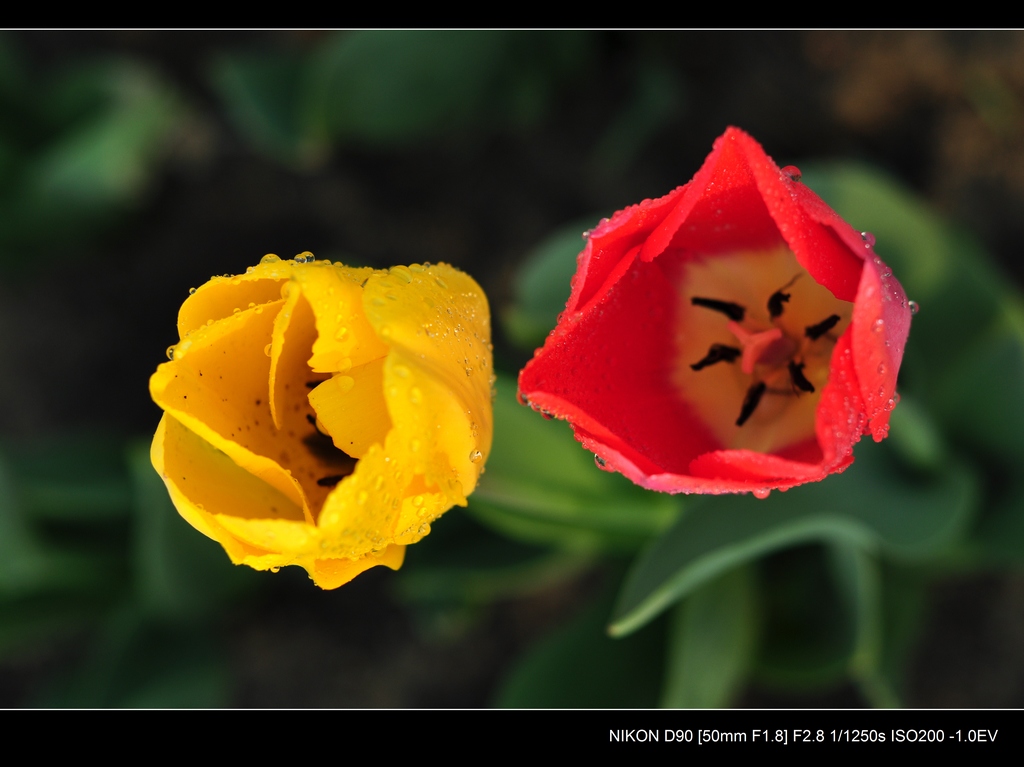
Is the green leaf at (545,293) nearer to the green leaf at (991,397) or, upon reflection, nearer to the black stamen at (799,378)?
the black stamen at (799,378)

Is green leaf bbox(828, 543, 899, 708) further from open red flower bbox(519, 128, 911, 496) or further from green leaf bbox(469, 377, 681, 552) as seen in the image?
open red flower bbox(519, 128, 911, 496)

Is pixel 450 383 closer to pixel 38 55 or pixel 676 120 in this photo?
pixel 676 120

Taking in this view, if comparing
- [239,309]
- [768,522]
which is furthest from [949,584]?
[239,309]

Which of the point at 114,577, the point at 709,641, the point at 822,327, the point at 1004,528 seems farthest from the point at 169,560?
the point at 1004,528

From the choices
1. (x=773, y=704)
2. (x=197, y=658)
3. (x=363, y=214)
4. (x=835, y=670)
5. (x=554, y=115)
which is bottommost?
(x=773, y=704)

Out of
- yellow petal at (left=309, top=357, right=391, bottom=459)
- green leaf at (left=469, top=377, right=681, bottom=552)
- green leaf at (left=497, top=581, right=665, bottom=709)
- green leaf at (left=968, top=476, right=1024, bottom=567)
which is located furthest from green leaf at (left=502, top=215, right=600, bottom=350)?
green leaf at (left=968, top=476, right=1024, bottom=567)

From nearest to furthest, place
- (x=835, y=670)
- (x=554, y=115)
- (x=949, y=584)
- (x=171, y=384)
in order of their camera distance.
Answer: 1. (x=171, y=384)
2. (x=835, y=670)
3. (x=949, y=584)
4. (x=554, y=115)

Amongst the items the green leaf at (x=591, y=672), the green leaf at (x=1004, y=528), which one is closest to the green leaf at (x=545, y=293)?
the green leaf at (x=591, y=672)
